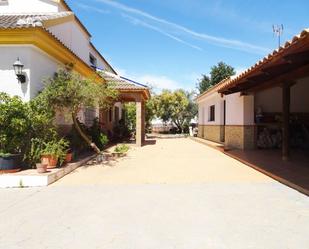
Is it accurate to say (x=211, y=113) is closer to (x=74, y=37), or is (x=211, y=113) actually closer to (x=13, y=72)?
(x=74, y=37)

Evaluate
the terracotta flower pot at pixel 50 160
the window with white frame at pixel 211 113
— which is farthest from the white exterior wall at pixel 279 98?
the terracotta flower pot at pixel 50 160

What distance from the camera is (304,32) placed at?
236 inches

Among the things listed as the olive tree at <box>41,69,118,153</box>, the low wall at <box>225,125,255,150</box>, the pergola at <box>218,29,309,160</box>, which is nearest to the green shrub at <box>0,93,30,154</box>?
the olive tree at <box>41,69,118,153</box>

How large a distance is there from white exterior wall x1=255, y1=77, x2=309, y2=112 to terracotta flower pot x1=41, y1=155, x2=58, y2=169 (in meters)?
8.94

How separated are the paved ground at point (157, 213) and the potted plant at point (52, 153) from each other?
68 centimetres

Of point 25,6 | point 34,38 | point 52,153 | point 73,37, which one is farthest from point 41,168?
point 73,37

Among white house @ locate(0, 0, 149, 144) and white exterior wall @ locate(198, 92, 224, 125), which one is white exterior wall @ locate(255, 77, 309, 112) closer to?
white exterior wall @ locate(198, 92, 224, 125)

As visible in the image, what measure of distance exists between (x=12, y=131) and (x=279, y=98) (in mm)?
10904

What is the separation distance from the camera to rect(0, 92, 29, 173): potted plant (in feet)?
27.7

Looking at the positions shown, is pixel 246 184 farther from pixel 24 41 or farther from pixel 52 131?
pixel 24 41

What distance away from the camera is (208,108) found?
942 inches

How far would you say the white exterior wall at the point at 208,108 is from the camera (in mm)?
19984

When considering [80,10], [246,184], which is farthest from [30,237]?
[80,10]

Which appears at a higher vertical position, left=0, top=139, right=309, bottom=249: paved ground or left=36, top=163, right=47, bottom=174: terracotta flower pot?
left=36, top=163, right=47, bottom=174: terracotta flower pot
